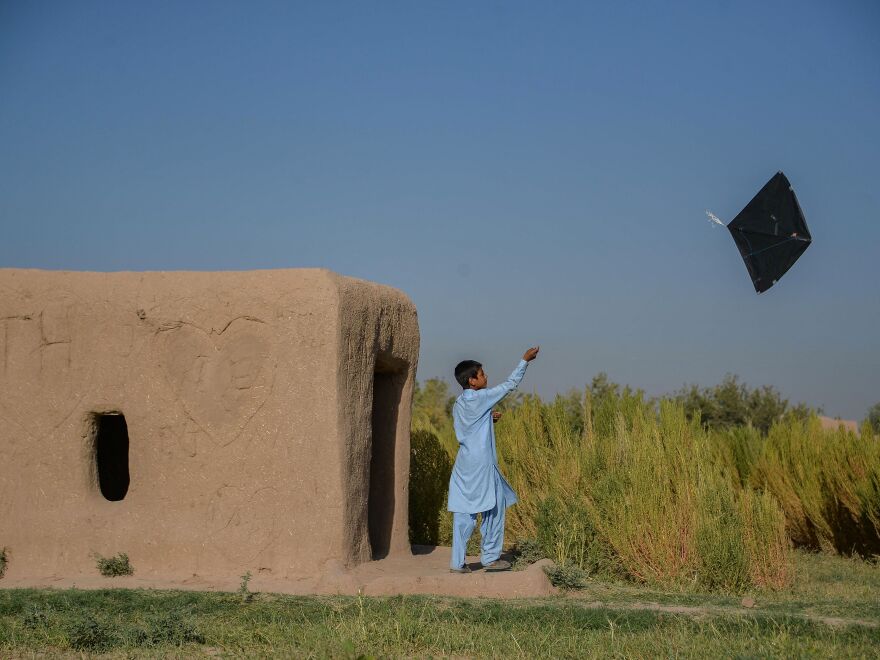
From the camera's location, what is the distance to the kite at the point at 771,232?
27.7 ft

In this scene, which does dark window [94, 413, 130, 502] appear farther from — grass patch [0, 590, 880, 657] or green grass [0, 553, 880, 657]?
grass patch [0, 590, 880, 657]

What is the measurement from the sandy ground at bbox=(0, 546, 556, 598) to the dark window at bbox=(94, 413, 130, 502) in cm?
213

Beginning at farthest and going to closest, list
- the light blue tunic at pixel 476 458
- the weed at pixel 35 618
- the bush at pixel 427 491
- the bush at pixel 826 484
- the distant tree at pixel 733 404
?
the distant tree at pixel 733 404 < the bush at pixel 427 491 < the bush at pixel 826 484 < the light blue tunic at pixel 476 458 < the weed at pixel 35 618

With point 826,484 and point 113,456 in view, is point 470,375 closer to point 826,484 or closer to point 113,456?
point 113,456

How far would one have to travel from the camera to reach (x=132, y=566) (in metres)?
8.22

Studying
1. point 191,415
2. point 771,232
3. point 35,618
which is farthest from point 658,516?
point 35,618

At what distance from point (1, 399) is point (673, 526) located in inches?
237

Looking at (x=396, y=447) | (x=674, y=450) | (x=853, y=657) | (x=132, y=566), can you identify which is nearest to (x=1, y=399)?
(x=132, y=566)

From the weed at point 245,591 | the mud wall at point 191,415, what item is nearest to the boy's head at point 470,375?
the mud wall at point 191,415

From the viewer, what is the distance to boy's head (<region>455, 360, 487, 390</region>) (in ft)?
27.4

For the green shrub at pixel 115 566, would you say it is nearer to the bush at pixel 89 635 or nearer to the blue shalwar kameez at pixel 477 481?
the bush at pixel 89 635

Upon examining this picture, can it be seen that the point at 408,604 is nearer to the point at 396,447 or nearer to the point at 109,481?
the point at 396,447

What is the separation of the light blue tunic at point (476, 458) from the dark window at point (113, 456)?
4.11 m

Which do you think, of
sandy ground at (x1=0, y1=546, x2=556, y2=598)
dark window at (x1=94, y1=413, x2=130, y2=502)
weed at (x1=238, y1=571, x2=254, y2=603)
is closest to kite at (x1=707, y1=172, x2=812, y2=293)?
sandy ground at (x1=0, y1=546, x2=556, y2=598)
